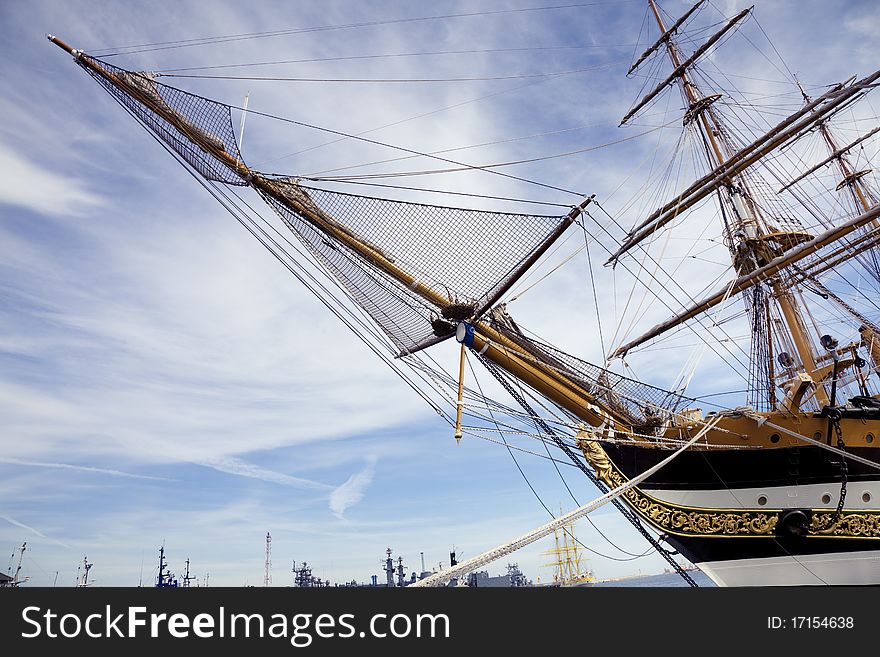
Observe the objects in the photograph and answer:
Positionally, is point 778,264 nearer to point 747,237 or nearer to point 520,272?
point 747,237

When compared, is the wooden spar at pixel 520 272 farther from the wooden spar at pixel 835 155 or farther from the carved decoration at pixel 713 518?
the wooden spar at pixel 835 155

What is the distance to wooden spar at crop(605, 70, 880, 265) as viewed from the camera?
19.0 metres

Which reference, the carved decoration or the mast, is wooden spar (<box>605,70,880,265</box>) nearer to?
the mast

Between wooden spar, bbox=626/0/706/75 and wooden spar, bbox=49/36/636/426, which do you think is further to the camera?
wooden spar, bbox=626/0/706/75

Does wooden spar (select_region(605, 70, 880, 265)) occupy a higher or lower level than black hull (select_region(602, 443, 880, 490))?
higher

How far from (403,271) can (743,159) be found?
1670 centimetres

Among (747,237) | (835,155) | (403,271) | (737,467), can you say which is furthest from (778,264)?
(835,155)

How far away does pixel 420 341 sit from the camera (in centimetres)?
1205

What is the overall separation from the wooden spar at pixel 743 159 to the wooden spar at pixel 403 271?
9139 millimetres

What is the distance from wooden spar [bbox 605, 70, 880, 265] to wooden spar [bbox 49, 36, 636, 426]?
30.0 ft

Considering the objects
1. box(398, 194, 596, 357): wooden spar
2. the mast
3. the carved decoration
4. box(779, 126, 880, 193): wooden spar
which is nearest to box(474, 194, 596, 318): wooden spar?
box(398, 194, 596, 357): wooden spar
